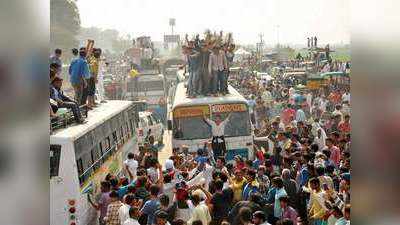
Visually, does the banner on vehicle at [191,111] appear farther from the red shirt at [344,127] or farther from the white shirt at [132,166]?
the red shirt at [344,127]

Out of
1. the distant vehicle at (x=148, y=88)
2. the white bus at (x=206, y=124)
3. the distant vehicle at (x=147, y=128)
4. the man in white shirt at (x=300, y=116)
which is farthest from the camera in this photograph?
the distant vehicle at (x=148, y=88)

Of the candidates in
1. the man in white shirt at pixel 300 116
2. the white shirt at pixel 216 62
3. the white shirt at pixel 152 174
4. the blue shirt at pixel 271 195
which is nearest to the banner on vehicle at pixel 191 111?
the white shirt at pixel 216 62

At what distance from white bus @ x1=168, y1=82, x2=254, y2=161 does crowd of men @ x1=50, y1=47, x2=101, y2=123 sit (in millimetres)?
1278

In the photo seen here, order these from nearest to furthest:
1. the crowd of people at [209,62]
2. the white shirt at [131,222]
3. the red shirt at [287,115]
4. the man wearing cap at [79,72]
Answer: the white shirt at [131,222] < the man wearing cap at [79,72] < the crowd of people at [209,62] < the red shirt at [287,115]

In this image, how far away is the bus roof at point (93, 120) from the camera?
20.0 ft

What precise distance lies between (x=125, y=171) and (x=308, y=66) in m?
10.5

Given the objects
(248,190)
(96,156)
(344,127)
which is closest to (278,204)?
(248,190)

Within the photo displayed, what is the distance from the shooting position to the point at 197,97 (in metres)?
9.13

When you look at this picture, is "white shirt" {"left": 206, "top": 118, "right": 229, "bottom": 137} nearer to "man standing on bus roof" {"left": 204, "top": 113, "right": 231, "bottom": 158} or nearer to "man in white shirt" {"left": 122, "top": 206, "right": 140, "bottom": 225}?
"man standing on bus roof" {"left": 204, "top": 113, "right": 231, "bottom": 158}

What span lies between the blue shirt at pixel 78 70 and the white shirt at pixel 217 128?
1.95 metres

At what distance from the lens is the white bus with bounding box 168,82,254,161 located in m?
8.65
